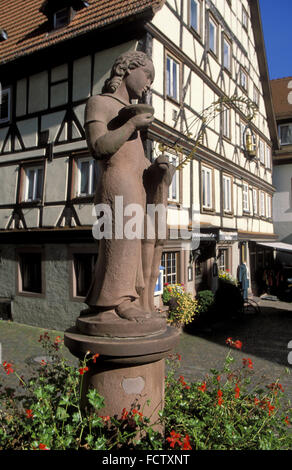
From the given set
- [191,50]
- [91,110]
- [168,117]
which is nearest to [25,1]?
[191,50]

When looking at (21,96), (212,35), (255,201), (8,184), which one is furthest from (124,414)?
(255,201)

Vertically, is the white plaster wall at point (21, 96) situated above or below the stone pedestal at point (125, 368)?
above

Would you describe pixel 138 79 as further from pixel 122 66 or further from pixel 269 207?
pixel 269 207

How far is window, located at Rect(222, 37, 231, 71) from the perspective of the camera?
1494cm

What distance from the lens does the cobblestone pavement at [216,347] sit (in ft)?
23.6

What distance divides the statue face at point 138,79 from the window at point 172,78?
7.39 metres

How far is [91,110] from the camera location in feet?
10.5

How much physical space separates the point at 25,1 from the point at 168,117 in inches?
307

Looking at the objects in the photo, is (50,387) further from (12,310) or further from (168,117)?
(12,310)

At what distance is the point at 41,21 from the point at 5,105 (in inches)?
111

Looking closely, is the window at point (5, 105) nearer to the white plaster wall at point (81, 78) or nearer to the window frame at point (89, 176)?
the white plaster wall at point (81, 78)

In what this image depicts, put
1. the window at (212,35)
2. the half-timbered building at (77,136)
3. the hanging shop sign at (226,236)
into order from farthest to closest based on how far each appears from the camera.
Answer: the window at (212,35) < the hanging shop sign at (226,236) < the half-timbered building at (77,136)

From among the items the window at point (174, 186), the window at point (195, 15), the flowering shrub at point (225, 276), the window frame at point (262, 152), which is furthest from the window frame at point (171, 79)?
the window frame at point (262, 152)
